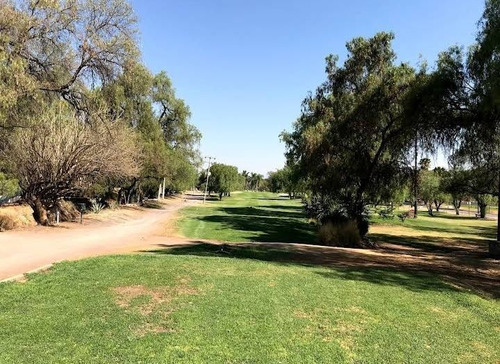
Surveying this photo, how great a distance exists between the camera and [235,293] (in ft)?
25.2

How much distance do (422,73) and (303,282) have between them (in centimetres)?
1387

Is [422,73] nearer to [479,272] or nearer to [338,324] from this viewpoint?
[479,272]

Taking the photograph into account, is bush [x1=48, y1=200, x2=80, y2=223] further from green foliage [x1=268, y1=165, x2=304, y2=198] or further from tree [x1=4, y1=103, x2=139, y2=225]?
green foliage [x1=268, y1=165, x2=304, y2=198]

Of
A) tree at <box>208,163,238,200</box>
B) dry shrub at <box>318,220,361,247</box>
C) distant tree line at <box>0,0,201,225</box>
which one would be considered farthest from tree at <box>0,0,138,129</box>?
tree at <box>208,163,238,200</box>

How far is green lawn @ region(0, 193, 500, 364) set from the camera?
5.19m

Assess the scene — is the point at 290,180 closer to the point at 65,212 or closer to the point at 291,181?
the point at 291,181

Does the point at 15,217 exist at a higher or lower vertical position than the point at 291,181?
lower

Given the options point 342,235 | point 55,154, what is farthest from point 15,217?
point 342,235

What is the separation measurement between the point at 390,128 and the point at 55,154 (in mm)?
16547

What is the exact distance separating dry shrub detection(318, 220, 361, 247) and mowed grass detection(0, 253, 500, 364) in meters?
10.4

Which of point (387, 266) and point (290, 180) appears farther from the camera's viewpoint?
point (290, 180)

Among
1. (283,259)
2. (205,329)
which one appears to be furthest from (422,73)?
(205,329)

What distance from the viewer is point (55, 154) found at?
19766mm

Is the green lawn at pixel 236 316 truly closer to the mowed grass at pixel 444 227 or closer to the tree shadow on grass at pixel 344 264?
the tree shadow on grass at pixel 344 264
